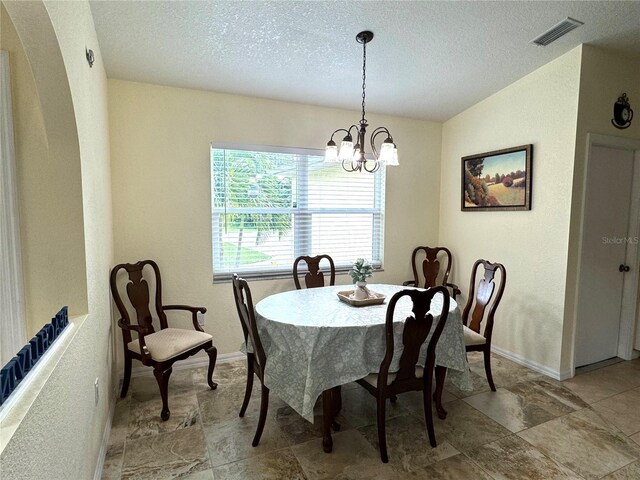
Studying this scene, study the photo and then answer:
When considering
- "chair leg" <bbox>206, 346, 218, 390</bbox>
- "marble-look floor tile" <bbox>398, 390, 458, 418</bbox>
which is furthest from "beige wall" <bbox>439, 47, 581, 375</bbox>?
"chair leg" <bbox>206, 346, 218, 390</bbox>

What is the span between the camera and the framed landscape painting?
3240 mm

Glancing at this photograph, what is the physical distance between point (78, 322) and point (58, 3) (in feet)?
4.31

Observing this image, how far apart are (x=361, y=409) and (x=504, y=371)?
1506 millimetres

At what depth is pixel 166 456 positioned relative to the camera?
6.78 ft

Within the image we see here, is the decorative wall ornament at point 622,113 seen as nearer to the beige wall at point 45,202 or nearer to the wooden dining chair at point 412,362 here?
the wooden dining chair at point 412,362

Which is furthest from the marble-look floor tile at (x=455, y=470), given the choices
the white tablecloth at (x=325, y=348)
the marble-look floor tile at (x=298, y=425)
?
the marble-look floor tile at (x=298, y=425)

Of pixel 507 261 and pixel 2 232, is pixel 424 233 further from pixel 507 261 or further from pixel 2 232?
pixel 2 232

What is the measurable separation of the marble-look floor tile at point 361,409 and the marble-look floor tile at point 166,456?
97cm

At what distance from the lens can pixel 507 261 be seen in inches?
137

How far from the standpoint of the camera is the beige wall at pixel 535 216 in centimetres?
293

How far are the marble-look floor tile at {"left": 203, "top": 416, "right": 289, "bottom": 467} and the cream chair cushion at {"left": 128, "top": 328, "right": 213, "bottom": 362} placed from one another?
21.8 inches

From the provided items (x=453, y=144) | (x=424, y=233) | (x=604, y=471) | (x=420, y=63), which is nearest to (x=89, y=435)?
(x=604, y=471)

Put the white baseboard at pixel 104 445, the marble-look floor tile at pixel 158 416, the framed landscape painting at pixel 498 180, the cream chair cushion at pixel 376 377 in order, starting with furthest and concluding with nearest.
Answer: the framed landscape painting at pixel 498 180, the marble-look floor tile at pixel 158 416, the cream chair cushion at pixel 376 377, the white baseboard at pixel 104 445

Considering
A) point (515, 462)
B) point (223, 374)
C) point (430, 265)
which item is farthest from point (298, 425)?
point (430, 265)
